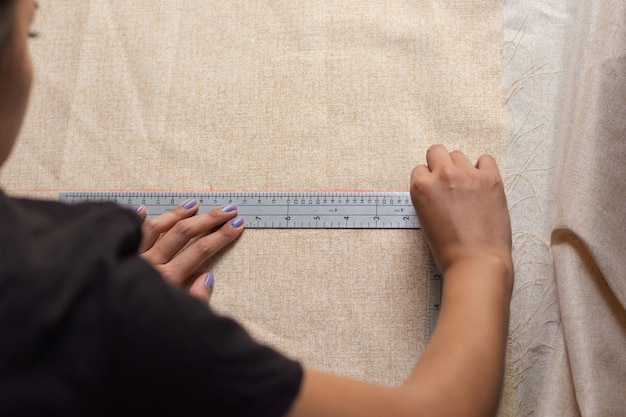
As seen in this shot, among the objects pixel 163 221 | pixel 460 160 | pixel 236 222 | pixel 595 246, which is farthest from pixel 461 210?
pixel 163 221

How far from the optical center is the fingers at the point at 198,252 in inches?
44.9

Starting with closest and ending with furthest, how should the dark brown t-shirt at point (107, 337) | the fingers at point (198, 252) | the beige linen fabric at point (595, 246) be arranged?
the dark brown t-shirt at point (107, 337) → the beige linen fabric at point (595, 246) → the fingers at point (198, 252)

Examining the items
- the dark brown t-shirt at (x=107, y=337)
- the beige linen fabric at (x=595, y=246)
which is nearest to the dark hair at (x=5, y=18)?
the dark brown t-shirt at (x=107, y=337)

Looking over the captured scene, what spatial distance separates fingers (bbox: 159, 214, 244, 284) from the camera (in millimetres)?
1142

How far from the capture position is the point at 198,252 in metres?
1.15

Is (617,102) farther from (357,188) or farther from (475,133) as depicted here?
(357,188)

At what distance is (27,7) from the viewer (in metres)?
0.66

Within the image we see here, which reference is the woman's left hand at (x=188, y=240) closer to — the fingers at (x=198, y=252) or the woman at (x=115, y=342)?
the fingers at (x=198, y=252)

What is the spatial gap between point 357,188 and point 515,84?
38cm

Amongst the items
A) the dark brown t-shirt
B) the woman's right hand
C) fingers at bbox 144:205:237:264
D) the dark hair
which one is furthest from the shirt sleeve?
fingers at bbox 144:205:237:264

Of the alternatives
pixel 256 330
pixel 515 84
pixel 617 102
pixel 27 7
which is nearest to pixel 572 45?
pixel 515 84

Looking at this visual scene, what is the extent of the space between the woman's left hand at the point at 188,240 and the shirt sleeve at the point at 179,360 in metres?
0.55

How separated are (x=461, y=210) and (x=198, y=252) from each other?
50 cm

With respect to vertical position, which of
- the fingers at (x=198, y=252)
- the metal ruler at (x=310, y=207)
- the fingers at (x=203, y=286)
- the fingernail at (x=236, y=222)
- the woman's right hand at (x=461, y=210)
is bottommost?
the fingers at (x=203, y=286)
